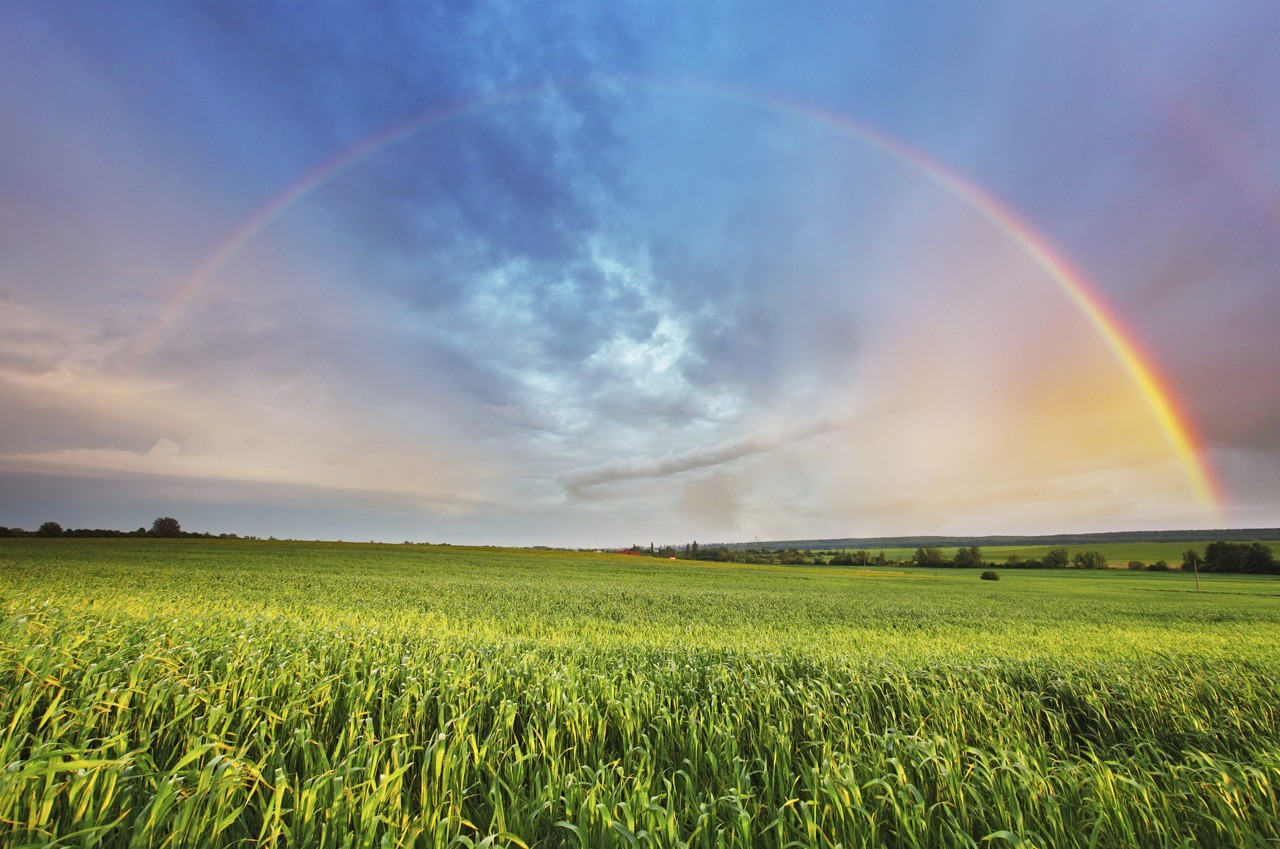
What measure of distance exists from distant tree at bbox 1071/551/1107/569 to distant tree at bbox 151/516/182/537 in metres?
198

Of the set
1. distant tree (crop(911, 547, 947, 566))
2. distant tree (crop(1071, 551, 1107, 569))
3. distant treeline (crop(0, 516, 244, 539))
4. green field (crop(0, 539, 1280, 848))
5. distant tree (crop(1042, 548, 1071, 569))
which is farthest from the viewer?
distant tree (crop(911, 547, 947, 566))

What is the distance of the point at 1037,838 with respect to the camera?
11.8ft

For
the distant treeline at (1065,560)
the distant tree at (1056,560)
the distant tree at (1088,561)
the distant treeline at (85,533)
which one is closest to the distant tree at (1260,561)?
the distant treeline at (1065,560)

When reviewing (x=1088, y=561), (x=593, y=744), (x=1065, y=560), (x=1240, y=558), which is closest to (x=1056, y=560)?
(x=1065, y=560)

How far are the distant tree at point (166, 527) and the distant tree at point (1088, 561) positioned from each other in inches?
7790

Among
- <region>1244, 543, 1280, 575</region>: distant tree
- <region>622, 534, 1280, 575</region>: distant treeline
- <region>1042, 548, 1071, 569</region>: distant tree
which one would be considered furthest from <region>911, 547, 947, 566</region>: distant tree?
<region>1244, 543, 1280, 575</region>: distant tree

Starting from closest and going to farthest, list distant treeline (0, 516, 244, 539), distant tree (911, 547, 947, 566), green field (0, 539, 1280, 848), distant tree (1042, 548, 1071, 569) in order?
green field (0, 539, 1280, 848)
distant treeline (0, 516, 244, 539)
distant tree (1042, 548, 1071, 569)
distant tree (911, 547, 947, 566)

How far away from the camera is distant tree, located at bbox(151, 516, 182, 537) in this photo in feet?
322

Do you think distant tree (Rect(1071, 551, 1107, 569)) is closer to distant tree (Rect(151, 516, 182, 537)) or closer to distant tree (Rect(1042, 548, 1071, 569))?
distant tree (Rect(1042, 548, 1071, 569))

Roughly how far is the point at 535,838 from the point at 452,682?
9.43ft

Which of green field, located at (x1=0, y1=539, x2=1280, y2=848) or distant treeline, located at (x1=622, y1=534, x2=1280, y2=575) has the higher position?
green field, located at (x1=0, y1=539, x2=1280, y2=848)

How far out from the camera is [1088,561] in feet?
405

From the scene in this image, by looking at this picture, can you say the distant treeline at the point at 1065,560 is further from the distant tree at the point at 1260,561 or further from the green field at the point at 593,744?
the green field at the point at 593,744

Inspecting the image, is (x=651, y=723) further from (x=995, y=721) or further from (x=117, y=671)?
(x=117, y=671)
